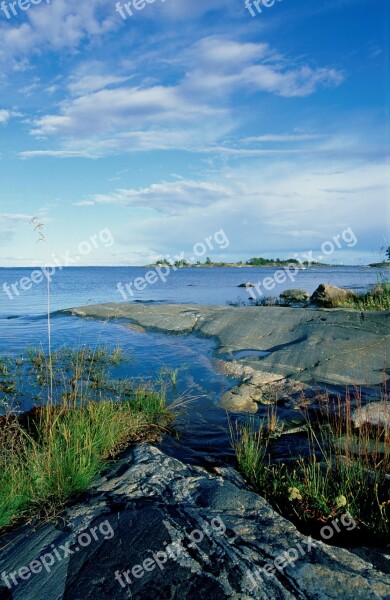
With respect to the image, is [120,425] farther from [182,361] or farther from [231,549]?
Answer: [182,361]

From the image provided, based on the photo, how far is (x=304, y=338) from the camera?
35.9ft

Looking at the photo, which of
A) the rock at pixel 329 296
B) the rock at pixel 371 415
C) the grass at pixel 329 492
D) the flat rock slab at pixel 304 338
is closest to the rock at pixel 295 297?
the rock at pixel 329 296

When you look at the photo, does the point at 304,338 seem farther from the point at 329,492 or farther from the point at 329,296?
the point at 329,296

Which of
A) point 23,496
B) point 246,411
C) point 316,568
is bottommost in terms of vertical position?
point 246,411

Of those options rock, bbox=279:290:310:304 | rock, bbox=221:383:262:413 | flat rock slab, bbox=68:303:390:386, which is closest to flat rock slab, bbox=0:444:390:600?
rock, bbox=221:383:262:413

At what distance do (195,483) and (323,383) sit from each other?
5341mm

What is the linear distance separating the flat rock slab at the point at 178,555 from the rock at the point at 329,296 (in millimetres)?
17131

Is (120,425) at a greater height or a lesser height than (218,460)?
greater

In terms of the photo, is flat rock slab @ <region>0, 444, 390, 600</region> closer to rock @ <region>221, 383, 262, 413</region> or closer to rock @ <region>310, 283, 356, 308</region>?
rock @ <region>221, 383, 262, 413</region>

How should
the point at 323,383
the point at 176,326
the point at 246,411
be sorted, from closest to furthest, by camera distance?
1. the point at 246,411
2. the point at 323,383
3. the point at 176,326

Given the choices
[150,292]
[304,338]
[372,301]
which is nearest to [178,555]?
[304,338]

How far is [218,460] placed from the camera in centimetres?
554

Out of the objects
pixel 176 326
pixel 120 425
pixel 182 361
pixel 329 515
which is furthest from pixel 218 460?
pixel 176 326

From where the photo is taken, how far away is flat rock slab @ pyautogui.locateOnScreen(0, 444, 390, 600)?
279cm
